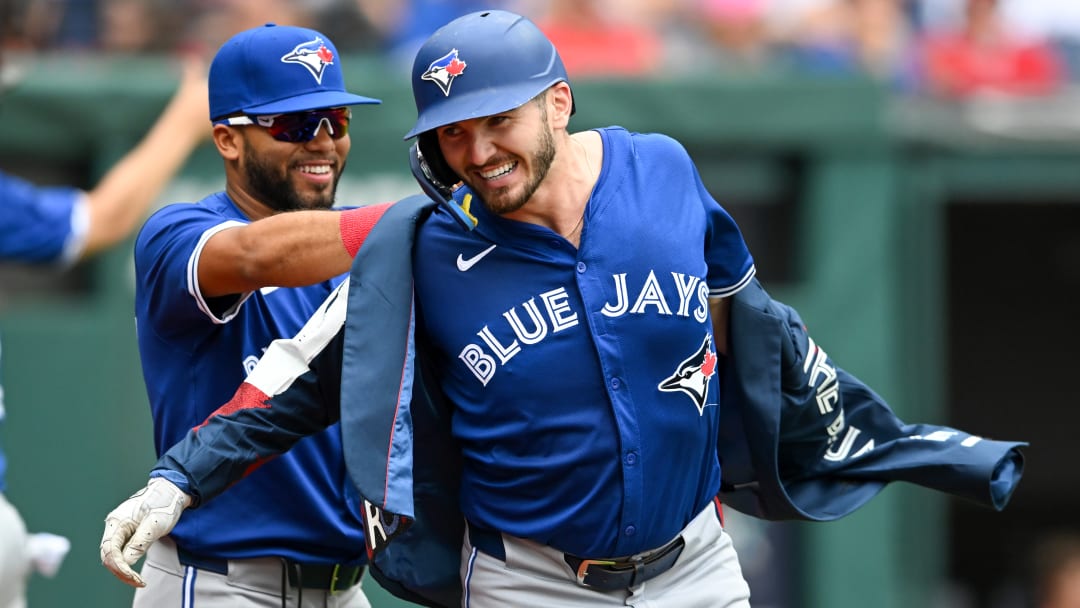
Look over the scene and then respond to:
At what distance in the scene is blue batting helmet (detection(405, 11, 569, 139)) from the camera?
332 centimetres

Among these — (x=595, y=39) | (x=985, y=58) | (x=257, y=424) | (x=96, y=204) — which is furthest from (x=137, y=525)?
(x=985, y=58)

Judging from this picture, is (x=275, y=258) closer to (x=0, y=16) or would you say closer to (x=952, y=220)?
(x=0, y=16)

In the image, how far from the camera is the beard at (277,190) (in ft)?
13.0

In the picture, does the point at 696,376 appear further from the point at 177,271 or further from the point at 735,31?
the point at 735,31

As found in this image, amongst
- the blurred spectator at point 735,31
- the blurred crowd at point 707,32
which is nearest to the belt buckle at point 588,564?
the blurred crowd at point 707,32

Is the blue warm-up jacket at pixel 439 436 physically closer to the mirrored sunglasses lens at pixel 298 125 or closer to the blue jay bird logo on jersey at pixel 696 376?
the blue jay bird logo on jersey at pixel 696 376

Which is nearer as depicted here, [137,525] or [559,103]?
[137,525]

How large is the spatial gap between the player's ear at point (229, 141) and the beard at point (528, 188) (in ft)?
2.82

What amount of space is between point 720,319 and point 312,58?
4.02 feet

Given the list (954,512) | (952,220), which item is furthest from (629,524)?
(954,512)

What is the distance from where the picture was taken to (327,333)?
355cm

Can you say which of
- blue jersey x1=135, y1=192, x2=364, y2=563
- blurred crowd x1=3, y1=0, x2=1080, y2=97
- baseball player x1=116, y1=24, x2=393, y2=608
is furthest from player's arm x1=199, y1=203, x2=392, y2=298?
blurred crowd x1=3, y1=0, x2=1080, y2=97

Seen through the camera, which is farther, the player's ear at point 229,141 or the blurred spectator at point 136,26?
the blurred spectator at point 136,26

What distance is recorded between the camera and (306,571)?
3.89 m
